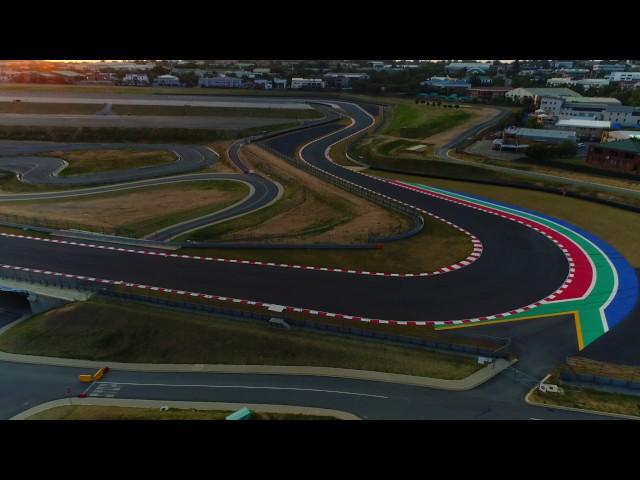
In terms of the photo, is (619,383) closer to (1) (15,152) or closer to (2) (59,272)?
(2) (59,272)

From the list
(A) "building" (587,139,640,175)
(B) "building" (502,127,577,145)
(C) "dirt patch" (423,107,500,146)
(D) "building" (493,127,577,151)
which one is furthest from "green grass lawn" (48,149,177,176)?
(A) "building" (587,139,640,175)

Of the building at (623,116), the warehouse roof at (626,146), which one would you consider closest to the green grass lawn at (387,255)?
the warehouse roof at (626,146)

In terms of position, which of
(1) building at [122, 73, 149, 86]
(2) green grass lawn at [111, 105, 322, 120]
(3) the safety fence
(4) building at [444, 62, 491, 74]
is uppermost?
(4) building at [444, 62, 491, 74]

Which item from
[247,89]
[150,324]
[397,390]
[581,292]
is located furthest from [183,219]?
[247,89]

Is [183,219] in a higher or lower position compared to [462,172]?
lower

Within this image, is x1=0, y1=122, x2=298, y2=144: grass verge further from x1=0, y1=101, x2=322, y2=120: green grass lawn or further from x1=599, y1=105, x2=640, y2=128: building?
x1=599, y1=105, x2=640, y2=128: building
